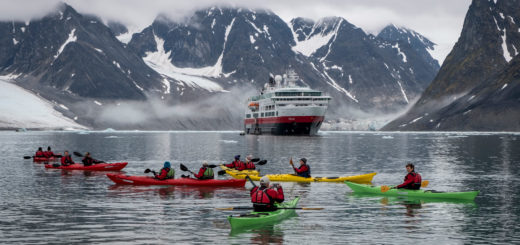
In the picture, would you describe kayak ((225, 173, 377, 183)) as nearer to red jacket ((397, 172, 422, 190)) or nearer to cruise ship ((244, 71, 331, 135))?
red jacket ((397, 172, 422, 190))

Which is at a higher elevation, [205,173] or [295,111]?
[295,111]

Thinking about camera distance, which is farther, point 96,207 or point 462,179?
point 462,179

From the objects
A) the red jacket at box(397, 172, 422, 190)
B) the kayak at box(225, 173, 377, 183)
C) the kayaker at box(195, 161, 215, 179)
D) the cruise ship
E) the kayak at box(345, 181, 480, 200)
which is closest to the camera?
the kayak at box(345, 181, 480, 200)

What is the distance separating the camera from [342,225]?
95.7 feet

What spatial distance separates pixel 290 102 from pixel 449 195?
137081mm

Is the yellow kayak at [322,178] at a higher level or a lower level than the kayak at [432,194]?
higher

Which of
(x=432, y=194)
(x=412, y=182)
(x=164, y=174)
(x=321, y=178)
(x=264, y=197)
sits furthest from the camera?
(x=321, y=178)

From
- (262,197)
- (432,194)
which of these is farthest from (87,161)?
(432,194)

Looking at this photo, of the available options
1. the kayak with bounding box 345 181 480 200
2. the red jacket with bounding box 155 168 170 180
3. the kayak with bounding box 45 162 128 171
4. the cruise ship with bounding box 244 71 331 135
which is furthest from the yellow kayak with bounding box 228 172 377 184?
the cruise ship with bounding box 244 71 331 135

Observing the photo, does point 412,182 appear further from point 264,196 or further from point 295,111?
point 295,111

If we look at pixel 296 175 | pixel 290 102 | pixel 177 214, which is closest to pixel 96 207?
pixel 177 214

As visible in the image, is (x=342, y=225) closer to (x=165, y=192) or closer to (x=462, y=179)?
(x=165, y=192)

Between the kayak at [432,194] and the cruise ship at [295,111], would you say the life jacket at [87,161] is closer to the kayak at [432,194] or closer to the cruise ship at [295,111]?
the kayak at [432,194]

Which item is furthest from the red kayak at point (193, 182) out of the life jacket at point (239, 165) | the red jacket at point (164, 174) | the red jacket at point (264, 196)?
the red jacket at point (264, 196)
